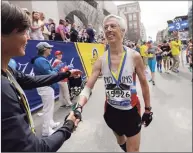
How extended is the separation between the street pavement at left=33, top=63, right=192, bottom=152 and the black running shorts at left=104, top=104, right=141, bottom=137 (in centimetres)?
114

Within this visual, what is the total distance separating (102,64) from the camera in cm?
238

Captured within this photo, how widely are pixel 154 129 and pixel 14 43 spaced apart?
360cm

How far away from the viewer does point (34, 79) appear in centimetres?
177

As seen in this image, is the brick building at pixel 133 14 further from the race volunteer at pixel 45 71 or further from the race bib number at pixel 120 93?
the race bib number at pixel 120 93

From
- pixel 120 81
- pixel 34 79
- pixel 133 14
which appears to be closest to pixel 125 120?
pixel 120 81

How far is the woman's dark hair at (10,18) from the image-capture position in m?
0.98

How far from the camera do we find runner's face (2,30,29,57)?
105cm

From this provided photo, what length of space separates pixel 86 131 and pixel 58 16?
15.3 m

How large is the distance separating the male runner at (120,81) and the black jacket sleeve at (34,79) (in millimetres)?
337

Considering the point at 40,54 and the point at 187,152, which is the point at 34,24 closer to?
the point at 40,54

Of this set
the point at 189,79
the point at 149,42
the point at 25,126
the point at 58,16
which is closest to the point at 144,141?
the point at 25,126

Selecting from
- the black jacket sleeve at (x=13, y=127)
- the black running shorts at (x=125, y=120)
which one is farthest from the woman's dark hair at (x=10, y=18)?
the black running shorts at (x=125, y=120)

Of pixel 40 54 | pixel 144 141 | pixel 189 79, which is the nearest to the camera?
pixel 144 141

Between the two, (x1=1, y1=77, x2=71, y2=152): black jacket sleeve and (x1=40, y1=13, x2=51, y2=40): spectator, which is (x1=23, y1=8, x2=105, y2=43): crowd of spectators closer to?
(x1=40, y1=13, x2=51, y2=40): spectator
